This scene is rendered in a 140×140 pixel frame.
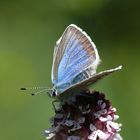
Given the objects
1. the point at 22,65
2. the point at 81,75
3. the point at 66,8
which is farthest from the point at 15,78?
the point at 81,75

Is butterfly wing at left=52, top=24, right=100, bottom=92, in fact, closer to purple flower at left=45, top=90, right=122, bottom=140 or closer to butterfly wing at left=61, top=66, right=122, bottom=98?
butterfly wing at left=61, top=66, right=122, bottom=98

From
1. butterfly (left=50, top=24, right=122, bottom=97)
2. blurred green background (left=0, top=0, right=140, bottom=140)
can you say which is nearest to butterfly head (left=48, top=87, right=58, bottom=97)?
butterfly (left=50, top=24, right=122, bottom=97)

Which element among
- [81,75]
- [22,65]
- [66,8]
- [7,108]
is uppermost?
A: [66,8]

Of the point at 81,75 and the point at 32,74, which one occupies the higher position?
the point at 32,74

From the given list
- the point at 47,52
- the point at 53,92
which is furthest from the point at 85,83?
the point at 47,52

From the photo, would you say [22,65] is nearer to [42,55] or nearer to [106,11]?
[42,55]

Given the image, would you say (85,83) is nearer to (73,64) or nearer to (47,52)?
(73,64)

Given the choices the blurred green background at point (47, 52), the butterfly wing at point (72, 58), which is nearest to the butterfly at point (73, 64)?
the butterfly wing at point (72, 58)
